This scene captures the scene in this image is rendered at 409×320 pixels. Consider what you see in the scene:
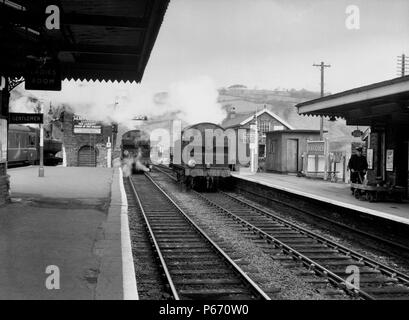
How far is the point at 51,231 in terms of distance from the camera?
314 inches

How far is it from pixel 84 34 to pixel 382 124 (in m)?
8.62

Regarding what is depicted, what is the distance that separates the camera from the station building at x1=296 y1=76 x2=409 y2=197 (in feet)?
38.4

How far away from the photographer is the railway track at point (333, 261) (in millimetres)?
6473

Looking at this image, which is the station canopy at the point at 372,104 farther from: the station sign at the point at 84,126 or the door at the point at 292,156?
the station sign at the point at 84,126

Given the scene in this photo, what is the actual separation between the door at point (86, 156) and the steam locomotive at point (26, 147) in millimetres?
1687

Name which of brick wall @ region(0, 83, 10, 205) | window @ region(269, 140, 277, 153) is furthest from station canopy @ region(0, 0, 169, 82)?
window @ region(269, 140, 277, 153)

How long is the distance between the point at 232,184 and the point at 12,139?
41.1ft

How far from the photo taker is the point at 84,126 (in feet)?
114

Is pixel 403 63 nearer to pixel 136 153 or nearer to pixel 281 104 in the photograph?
pixel 136 153

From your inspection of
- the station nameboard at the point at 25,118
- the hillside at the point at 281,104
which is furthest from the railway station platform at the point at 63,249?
the hillside at the point at 281,104

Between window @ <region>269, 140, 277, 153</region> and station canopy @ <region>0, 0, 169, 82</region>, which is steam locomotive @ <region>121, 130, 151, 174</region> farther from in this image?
station canopy @ <region>0, 0, 169, 82</region>

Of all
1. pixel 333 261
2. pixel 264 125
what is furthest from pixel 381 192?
pixel 264 125
